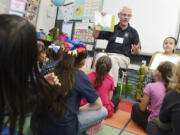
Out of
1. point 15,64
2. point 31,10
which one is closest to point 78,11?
point 31,10

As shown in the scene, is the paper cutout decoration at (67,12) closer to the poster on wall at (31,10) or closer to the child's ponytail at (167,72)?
the poster on wall at (31,10)

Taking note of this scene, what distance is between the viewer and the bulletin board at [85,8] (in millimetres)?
3885

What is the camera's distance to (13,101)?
23.2 inches

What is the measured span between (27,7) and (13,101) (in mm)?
3386

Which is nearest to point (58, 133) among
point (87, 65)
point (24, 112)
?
point (24, 112)

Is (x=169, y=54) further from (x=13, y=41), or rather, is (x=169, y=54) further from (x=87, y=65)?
(x=13, y=41)

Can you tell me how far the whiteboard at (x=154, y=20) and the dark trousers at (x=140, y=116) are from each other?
1.73m

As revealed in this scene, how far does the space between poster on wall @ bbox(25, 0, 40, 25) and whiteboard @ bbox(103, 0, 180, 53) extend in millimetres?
1945

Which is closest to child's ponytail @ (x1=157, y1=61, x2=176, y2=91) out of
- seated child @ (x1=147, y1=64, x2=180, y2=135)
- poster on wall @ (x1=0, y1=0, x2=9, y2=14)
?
seated child @ (x1=147, y1=64, x2=180, y2=135)

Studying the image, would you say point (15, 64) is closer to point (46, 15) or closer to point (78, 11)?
point (78, 11)

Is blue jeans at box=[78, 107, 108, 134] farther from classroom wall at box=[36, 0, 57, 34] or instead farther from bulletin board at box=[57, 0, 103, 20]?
classroom wall at box=[36, 0, 57, 34]

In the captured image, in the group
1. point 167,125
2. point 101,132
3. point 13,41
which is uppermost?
point 13,41

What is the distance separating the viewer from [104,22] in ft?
8.80

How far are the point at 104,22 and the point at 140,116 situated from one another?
1.51 metres
